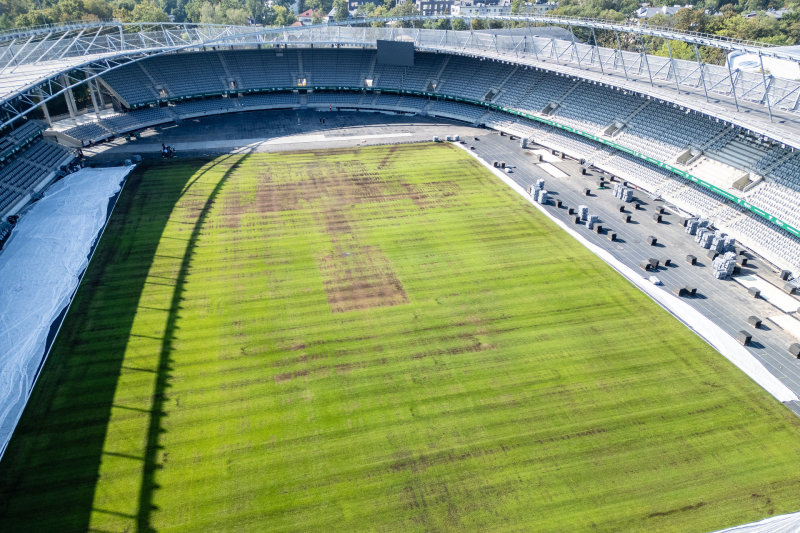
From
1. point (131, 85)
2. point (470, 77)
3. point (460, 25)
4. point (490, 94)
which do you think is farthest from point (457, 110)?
point (460, 25)

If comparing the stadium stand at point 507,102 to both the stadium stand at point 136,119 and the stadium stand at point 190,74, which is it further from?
the stadium stand at point 136,119

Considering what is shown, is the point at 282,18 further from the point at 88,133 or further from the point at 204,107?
the point at 88,133

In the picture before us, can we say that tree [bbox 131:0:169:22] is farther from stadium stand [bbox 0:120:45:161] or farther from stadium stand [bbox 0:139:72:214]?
stadium stand [bbox 0:139:72:214]

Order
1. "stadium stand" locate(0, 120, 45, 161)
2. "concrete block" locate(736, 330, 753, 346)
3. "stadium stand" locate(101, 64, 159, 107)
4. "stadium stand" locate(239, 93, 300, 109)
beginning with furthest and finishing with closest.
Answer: "stadium stand" locate(239, 93, 300, 109) < "stadium stand" locate(101, 64, 159, 107) < "stadium stand" locate(0, 120, 45, 161) < "concrete block" locate(736, 330, 753, 346)

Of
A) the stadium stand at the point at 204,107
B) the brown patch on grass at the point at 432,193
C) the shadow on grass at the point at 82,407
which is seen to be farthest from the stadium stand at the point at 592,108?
the stadium stand at the point at 204,107

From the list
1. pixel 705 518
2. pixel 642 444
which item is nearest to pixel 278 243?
pixel 642 444

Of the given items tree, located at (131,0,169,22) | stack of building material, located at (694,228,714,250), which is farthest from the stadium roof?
tree, located at (131,0,169,22)
